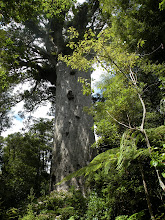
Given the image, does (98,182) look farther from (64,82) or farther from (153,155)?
(64,82)

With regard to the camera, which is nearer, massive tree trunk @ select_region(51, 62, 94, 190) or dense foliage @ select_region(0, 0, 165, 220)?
dense foliage @ select_region(0, 0, 165, 220)

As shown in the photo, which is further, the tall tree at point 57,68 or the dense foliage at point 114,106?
the tall tree at point 57,68

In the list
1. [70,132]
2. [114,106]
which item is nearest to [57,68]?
[70,132]

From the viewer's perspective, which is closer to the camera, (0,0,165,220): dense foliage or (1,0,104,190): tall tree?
(0,0,165,220): dense foliage

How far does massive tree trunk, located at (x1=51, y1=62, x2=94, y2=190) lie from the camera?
464cm

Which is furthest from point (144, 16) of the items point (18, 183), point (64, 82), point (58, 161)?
point (18, 183)

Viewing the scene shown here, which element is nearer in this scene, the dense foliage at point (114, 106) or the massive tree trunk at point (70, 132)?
the dense foliage at point (114, 106)

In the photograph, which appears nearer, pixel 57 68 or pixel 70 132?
pixel 70 132

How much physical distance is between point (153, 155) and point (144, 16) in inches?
185

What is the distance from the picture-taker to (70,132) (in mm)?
5285

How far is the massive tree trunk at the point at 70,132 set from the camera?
4637 millimetres

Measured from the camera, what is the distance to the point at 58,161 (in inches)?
191

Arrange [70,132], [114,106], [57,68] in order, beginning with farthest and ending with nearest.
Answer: [57,68], [70,132], [114,106]

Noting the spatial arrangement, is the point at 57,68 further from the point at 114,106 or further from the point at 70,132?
the point at 114,106
